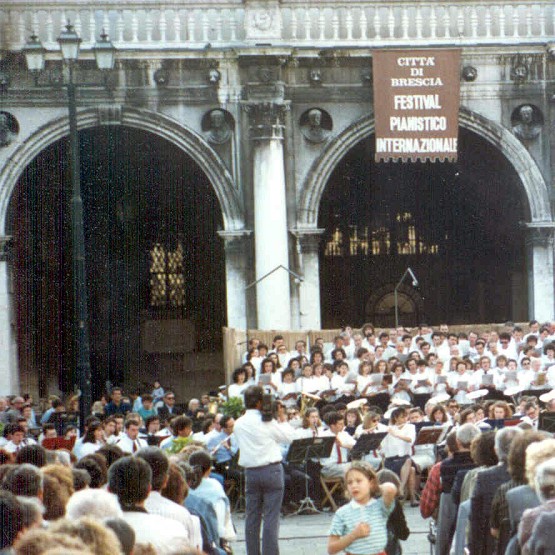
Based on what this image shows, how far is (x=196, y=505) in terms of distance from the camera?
11523mm

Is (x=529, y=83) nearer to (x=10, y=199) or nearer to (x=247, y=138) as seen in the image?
(x=247, y=138)

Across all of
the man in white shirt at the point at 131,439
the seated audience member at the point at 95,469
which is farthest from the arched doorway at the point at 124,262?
the seated audience member at the point at 95,469

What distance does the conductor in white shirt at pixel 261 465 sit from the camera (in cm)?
1329

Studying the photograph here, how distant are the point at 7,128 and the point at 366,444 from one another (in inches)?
538

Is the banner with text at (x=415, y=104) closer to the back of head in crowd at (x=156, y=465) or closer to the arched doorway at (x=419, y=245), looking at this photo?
the arched doorway at (x=419, y=245)

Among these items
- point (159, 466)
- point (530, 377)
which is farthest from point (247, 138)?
point (159, 466)

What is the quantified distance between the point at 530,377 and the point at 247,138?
9.13 m

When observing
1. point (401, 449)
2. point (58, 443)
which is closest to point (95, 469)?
point (58, 443)

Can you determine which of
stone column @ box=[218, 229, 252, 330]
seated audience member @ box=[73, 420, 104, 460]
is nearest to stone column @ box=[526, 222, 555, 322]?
stone column @ box=[218, 229, 252, 330]

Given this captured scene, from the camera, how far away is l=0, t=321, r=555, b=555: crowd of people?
803 cm

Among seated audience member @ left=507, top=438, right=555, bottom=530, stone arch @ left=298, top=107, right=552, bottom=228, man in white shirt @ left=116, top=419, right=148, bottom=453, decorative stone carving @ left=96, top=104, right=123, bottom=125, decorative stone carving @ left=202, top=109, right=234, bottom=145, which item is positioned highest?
decorative stone carving @ left=96, top=104, right=123, bottom=125

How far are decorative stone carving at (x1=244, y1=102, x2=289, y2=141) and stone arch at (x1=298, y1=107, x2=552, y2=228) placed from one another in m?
1.26

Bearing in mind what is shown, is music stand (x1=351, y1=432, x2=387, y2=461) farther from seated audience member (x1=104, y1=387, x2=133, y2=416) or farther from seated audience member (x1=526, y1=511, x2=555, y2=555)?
seated audience member (x1=526, y1=511, x2=555, y2=555)

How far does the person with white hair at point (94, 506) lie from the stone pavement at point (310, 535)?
8.31 metres
